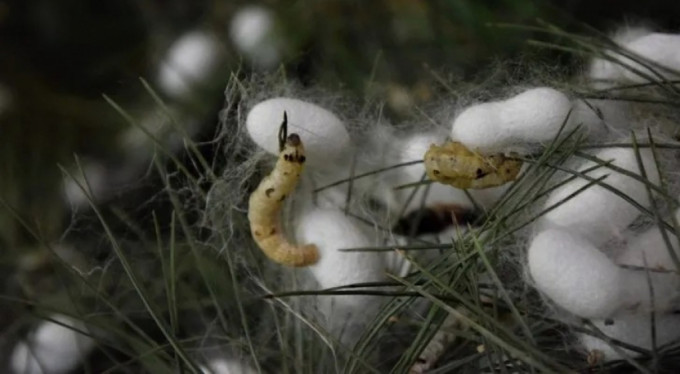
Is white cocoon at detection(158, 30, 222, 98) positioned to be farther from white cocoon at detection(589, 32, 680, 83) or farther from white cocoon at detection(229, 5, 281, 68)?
white cocoon at detection(589, 32, 680, 83)

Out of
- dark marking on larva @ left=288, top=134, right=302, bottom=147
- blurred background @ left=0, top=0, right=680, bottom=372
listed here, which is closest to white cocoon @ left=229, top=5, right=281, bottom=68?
blurred background @ left=0, top=0, right=680, bottom=372

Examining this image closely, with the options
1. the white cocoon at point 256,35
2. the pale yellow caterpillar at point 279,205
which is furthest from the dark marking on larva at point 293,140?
the white cocoon at point 256,35

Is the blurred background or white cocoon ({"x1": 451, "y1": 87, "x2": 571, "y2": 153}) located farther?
the blurred background

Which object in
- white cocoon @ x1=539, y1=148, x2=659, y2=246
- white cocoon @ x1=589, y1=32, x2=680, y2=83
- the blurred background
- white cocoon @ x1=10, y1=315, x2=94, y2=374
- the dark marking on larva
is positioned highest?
the blurred background

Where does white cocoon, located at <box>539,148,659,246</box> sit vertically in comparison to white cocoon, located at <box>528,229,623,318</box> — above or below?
above

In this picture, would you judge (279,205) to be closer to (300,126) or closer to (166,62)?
(300,126)

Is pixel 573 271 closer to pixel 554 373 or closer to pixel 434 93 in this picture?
pixel 554 373

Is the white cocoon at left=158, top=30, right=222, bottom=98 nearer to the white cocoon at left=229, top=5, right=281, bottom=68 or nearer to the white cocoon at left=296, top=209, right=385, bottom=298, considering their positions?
the white cocoon at left=229, top=5, right=281, bottom=68

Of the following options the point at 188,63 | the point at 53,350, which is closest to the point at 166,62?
the point at 188,63
